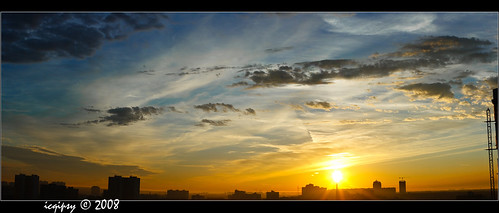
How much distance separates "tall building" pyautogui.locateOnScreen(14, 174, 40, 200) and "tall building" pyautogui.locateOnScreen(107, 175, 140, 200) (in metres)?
6.26

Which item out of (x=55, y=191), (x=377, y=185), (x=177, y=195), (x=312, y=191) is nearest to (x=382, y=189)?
(x=377, y=185)

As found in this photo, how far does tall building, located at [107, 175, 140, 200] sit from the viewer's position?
4112 cm

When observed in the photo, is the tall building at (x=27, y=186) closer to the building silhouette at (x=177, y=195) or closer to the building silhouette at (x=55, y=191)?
the building silhouette at (x=55, y=191)

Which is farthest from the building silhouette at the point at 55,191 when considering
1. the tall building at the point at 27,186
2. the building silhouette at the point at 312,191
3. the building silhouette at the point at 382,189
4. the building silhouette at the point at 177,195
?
the building silhouette at the point at 382,189

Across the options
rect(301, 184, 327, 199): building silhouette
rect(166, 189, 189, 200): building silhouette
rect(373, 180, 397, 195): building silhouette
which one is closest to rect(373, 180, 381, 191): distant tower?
rect(373, 180, 397, 195): building silhouette

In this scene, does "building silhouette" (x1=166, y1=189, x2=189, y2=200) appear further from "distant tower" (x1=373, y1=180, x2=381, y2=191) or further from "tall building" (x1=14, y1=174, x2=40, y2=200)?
"distant tower" (x1=373, y1=180, x2=381, y2=191)

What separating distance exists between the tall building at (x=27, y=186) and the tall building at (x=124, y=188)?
6.26m

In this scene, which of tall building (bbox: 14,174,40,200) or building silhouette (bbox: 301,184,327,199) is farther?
building silhouette (bbox: 301,184,327,199)

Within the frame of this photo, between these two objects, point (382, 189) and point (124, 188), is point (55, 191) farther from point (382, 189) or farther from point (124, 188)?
point (382, 189)

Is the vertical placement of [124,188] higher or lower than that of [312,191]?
higher

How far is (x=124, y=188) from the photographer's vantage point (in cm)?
4216

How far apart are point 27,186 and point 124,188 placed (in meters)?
8.55
